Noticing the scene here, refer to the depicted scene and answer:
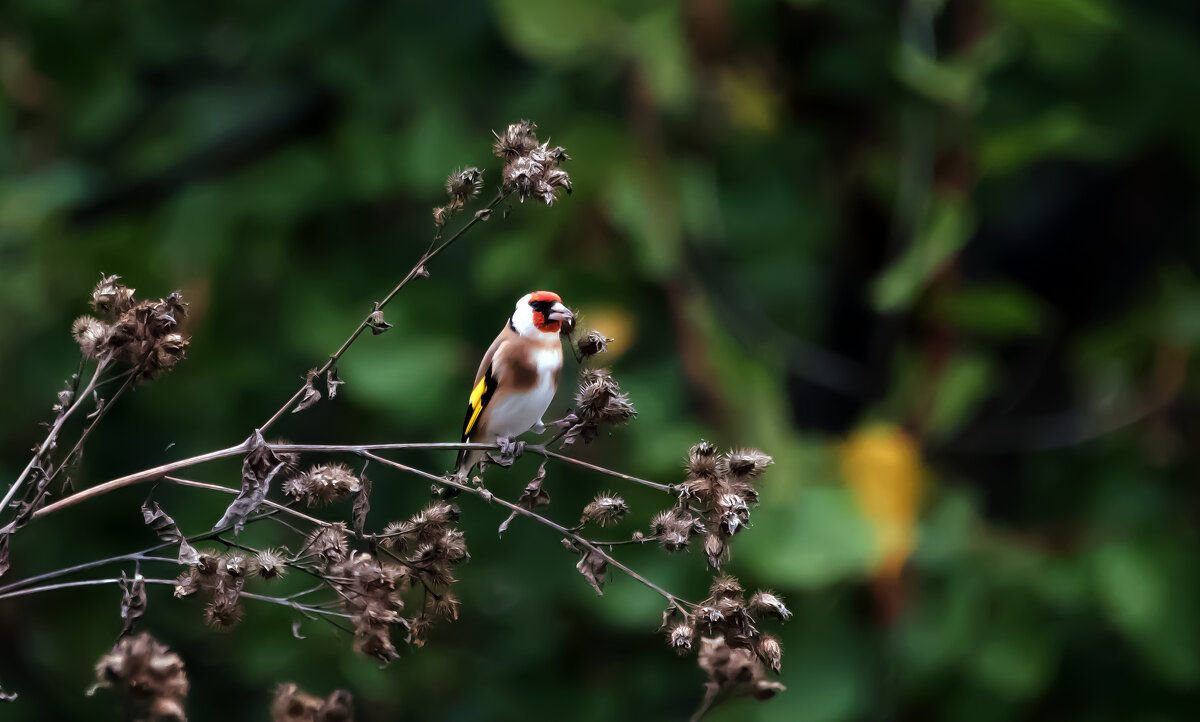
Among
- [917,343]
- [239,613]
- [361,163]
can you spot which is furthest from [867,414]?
[239,613]

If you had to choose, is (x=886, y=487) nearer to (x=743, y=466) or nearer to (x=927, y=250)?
(x=927, y=250)

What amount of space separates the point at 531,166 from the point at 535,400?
0.43 meters

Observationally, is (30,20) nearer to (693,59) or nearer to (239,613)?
(693,59)

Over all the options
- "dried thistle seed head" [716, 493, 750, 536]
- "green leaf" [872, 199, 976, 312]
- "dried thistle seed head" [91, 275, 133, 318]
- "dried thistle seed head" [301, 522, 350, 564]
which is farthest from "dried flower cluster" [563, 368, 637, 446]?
"green leaf" [872, 199, 976, 312]

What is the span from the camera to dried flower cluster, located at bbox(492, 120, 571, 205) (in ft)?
3.32

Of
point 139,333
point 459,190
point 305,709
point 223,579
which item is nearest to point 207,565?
point 223,579

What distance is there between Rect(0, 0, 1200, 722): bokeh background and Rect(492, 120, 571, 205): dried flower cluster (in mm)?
1802

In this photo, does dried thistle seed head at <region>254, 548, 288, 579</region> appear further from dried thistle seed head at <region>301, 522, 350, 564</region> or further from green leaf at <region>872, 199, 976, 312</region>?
green leaf at <region>872, 199, 976, 312</region>

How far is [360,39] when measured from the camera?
375 cm

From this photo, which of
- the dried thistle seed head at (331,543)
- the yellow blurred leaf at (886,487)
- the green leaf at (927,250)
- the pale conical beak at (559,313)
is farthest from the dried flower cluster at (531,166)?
the yellow blurred leaf at (886,487)

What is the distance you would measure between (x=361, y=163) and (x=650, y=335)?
3.40 feet

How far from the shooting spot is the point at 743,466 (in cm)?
108

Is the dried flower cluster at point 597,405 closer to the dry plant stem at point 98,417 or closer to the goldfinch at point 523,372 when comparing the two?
the goldfinch at point 523,372

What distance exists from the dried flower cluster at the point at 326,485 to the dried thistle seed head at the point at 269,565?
54mm
